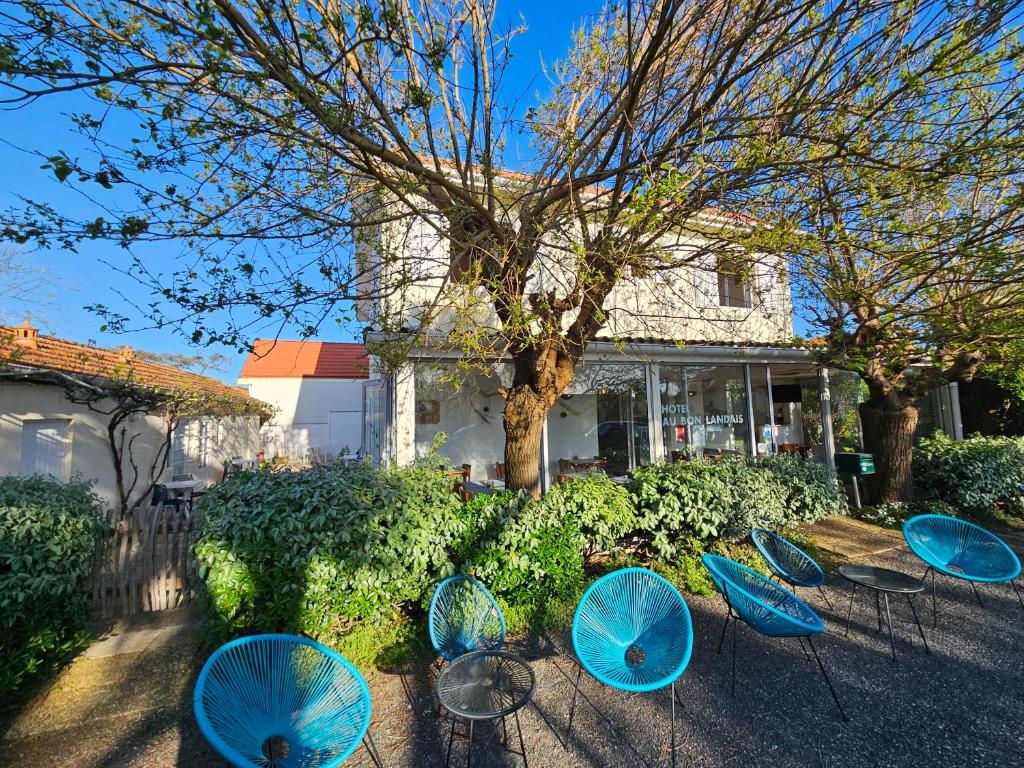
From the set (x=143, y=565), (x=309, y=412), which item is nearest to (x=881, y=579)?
(x=143, y=565)

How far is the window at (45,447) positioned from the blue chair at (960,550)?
12.0 metres

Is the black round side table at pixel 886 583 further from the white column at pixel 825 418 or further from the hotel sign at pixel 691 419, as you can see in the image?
the white column at pixel 825 418

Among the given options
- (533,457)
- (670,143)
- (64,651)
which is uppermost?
(670,143)

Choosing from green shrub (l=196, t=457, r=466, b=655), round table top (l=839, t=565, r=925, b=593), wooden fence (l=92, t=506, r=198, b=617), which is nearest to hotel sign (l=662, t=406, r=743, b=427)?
round table top (l=839, t=565, r=925, b=593)

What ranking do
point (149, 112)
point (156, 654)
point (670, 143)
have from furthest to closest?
point (670, 143), point (156, 654), point (149, 112)

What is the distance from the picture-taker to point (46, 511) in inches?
129

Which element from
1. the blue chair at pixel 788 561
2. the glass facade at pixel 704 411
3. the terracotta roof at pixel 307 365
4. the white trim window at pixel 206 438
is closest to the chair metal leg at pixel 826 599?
the blue chair at pixel 788 561

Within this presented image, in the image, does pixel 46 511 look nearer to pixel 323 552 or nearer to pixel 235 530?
pixel 235 530

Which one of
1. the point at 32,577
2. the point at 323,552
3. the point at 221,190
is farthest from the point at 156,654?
the point at 221,190

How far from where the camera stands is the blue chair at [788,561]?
4.21 metres

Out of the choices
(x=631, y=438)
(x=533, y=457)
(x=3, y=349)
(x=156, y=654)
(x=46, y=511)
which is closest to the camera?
(x=46, y=511)

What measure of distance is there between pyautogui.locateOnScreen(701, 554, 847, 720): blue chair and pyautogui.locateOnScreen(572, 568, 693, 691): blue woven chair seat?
0.50 m

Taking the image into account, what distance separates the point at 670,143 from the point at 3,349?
29.7 ft

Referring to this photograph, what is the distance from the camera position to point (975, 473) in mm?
7836
